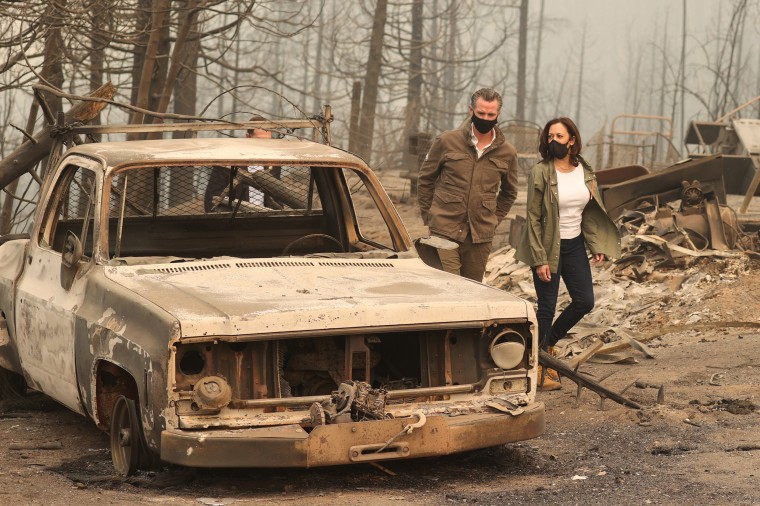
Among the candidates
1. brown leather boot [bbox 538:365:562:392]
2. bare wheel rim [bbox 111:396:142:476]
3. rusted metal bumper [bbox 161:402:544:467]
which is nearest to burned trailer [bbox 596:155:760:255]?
brown leather boot [bbox 538:365:562:392]

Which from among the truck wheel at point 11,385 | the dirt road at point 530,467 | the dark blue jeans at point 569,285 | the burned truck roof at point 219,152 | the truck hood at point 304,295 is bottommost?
the truck wheel at point 11,385

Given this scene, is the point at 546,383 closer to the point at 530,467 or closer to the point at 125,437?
the point at 530,467

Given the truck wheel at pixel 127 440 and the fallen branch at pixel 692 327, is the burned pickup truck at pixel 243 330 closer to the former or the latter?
the truck wheel at pixel 127 440

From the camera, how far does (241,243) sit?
7945 millimetres

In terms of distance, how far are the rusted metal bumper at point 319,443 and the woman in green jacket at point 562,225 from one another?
101 inches

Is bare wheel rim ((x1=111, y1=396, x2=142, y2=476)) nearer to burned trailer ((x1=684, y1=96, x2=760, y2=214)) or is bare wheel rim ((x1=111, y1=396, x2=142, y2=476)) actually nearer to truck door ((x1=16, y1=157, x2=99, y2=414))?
truck door ((x1=16, y1=157, x2=99, y2=414))

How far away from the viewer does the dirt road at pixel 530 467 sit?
18.5ft

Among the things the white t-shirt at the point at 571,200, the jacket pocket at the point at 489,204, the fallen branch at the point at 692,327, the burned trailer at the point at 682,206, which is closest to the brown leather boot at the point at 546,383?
the white t-shirt at the point at 571,200

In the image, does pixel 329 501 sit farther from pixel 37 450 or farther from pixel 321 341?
pixel 37 450

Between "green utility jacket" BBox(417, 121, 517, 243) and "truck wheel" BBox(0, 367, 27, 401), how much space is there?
288 centimetres

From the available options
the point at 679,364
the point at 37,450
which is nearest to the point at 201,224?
the point at 37,450

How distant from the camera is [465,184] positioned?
884 centimetres

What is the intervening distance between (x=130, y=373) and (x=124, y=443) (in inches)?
14.8

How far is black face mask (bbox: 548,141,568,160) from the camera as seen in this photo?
8.21 meters
